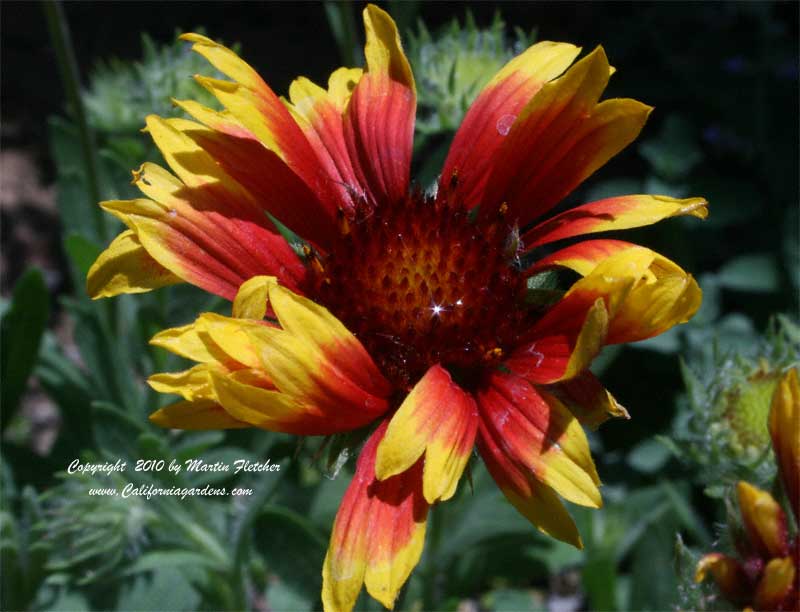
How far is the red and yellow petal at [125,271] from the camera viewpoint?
4.07ft

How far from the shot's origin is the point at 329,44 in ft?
11.2

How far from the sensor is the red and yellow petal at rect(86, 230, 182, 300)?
4.07 ft

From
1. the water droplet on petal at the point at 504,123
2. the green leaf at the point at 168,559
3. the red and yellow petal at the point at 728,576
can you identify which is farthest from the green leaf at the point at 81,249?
the red and yellow petal at the point at 728,576

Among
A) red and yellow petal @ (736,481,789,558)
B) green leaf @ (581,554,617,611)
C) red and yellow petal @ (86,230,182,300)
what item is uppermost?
red and yellow petal @ (86,230,182,300)

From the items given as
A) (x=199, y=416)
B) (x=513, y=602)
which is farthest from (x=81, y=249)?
(x=513, y=602)

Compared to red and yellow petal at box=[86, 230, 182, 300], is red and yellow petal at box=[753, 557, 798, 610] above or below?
below

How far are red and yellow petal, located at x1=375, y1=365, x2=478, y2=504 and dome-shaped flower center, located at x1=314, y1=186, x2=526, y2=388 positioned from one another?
137mm

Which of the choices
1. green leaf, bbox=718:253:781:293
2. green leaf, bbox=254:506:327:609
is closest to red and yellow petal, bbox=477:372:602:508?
green leaf, bbox=254:506:327:609

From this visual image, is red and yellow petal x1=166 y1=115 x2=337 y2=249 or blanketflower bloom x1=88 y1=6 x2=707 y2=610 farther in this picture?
red and yellow petal x1=166 y1=115 x2=337 y2=249

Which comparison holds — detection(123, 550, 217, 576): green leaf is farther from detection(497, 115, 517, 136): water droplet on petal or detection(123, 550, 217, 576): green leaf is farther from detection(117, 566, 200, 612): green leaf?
detection(497, 115, 517, 136): water droplet on petal

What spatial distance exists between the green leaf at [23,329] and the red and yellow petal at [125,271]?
2.60 ft

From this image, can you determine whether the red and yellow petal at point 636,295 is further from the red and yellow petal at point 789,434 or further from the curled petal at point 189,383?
the curled petal at point 189,383

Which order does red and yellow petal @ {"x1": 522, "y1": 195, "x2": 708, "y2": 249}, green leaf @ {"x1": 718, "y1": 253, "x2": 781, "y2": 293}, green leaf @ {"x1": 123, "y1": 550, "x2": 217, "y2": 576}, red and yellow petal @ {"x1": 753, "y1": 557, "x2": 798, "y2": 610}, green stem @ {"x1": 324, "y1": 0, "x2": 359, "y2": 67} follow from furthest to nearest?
1. green leaf @ {"x1": 718, "y1": 253, "x2": 781, "y2": 293}
2. green stem @ {"x1": 324, "y1": 0, "x2": 359, "y2": 67}
3. green leaf @ {"x1": 123, "y1": 550, "x2": 217, "y2": 576}
4. red and yellow petal @ {"x1": 522, "y1": 195, "x2": 708, "y2": 249}
5. red and yellow petal @ {"x1": 753, "y1": 557, "x2": 798, "y2": 610}

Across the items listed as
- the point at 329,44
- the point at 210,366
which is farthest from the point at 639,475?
the point at 329,44
